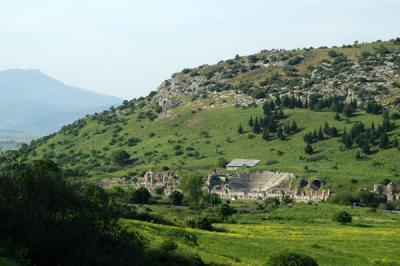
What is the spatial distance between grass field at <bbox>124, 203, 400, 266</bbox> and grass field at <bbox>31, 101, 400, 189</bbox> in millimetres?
37448

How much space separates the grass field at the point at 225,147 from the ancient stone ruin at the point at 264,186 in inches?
120

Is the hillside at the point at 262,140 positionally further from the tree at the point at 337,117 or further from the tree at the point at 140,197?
the tree at the point at 140,197

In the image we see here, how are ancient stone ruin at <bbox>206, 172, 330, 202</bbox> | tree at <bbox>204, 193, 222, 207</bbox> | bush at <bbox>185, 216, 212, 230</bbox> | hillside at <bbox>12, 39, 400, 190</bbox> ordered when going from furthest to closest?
hillside at <bbox>12, 39, 400, 190</bbox>, ancient stone ruin at <bbox>206, 172, 330, 202</bbox>, tree at <bbox>204, 193, 222, 207</bbox>, bush at <bbox>185, 216, 212, 230</bbox>

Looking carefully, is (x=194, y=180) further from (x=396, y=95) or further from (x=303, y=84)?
(x=303, y=84)

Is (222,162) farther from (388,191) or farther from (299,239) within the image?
(299,239)

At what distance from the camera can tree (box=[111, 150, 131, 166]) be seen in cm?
15900

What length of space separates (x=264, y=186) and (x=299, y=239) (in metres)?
68.8

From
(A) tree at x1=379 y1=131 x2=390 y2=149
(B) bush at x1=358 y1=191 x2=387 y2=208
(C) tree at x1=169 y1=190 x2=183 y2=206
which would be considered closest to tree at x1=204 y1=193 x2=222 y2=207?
(C) tree at x1=169 y1=190 x2=183 y2=206

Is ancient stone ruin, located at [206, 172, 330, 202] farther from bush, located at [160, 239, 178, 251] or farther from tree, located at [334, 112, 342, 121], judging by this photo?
bush, located at [160, 239, 178, 251]

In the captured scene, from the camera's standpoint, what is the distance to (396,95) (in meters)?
170

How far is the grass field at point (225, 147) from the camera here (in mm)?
125375

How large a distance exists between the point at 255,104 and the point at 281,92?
12.6 meters

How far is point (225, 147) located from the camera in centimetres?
15562

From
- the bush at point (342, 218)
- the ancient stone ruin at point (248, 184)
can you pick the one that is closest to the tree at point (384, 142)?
the ancient stone ruin at point (248, 184)
